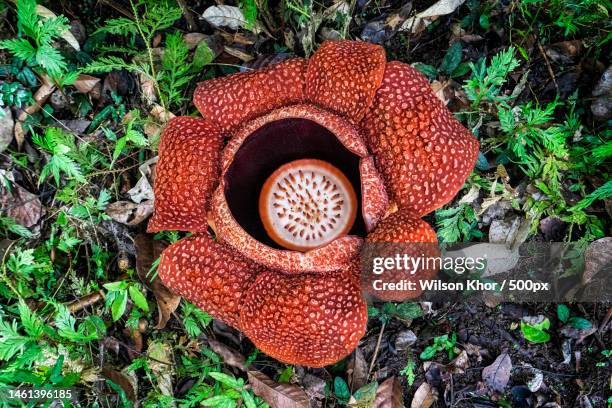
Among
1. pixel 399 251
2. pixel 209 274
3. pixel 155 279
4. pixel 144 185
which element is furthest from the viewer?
pixel 144 185

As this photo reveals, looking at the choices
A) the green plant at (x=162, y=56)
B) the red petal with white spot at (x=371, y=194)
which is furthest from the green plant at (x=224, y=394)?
the green plant at (x=162, y=56)

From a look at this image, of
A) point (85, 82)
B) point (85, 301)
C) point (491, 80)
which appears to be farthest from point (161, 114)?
point (491, 80)

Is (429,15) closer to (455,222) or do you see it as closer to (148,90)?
(455,222)

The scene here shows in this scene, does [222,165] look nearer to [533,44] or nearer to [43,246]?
[43,246]

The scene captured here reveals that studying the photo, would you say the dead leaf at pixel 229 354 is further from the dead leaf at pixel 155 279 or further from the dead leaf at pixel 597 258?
the dead leaf at pixel 597 258

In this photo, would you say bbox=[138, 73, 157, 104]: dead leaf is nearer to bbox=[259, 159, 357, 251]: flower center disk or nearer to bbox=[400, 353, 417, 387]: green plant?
bbox=[259, 159, 357, 251]: flower center disk

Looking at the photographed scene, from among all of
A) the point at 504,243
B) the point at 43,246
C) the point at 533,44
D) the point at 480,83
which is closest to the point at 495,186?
the point at 504,243
